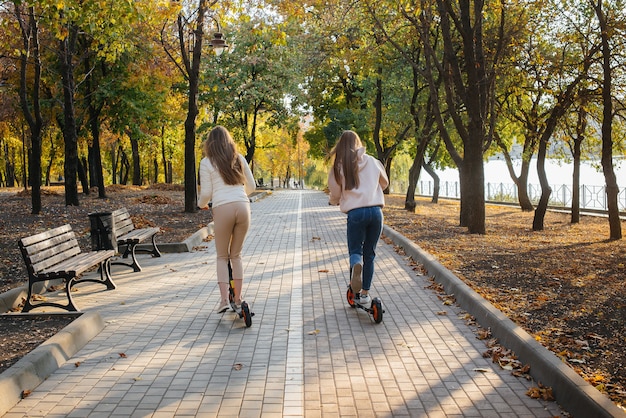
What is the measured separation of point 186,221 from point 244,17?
6509 mm

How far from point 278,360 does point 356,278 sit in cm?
173

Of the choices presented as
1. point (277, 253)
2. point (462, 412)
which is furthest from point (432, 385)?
point (277, 253)

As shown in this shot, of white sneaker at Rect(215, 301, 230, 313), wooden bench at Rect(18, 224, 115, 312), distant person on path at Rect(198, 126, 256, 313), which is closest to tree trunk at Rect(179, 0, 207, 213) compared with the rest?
wooden bench at Rect(18, 224, 115, 312)

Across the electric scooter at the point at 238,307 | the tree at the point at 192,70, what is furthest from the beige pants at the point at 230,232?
the tree at the point at 192,70

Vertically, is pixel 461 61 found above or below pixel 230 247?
above

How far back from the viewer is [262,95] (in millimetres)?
37562

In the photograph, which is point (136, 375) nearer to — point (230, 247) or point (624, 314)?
point (230, 247)

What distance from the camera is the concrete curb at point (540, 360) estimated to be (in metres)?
4.27

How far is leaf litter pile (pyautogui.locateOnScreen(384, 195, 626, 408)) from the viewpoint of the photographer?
18.3 feet

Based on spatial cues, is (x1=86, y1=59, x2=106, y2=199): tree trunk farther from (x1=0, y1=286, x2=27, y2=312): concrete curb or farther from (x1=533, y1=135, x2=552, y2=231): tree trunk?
(x1=0, y1=286, x2=27, y2=312): concrete curb

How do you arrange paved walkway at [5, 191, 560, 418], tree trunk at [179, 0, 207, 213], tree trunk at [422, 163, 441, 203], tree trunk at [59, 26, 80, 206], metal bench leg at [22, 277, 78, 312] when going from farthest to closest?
tree trunk at [422, 163, 441, 203] → tree trunk at [59, 26, 80, 206] → tree trunk at [179, 0, 207, 213] → metal bench leg at [22, 277, 78, 312] → paved walkway at [5, 191, 560, 418]

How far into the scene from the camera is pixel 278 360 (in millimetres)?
5742

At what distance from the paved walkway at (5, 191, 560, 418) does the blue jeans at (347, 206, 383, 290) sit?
611mm

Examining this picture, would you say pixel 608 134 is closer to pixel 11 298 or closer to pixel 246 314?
pixel 246 314
